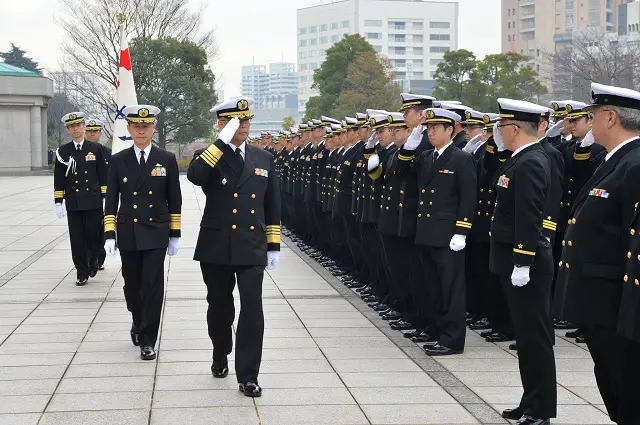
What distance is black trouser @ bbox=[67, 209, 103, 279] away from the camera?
42.3 feet

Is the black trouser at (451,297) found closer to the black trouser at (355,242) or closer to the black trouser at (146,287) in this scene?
Answer: the black trouser at (146,287)

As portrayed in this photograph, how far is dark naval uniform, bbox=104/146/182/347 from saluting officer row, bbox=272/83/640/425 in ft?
6.98

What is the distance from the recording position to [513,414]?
20.9 feet

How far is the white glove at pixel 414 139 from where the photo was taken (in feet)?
29.0

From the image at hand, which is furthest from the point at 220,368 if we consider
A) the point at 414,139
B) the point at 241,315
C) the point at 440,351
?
the point at 414,139

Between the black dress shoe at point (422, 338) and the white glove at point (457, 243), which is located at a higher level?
the white glove at point (457, 243)

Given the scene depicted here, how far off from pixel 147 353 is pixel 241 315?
58.4 inches

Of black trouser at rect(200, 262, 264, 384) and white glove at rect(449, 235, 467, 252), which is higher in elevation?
white glove at rect(449, 235, 467, 252)

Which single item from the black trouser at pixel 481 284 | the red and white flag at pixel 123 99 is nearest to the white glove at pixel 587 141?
the black trouser at pixel 481 284

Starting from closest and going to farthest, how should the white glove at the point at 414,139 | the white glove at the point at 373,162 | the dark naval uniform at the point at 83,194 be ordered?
the white glove at the point at 414,139
the white glove at the point at 373,162
the dark naval uniform at the point at 83,194

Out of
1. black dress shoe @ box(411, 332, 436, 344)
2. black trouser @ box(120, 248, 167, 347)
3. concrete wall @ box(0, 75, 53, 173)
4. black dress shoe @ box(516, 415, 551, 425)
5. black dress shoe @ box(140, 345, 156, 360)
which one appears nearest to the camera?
black dress shoe @ box(516, 415, 551, 425)

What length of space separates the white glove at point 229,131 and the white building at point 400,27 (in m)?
160

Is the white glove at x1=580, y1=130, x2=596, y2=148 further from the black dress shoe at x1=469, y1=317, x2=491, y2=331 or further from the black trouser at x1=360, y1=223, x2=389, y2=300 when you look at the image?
the black trouser at x1=360, y1=223, x2=389, y2=300

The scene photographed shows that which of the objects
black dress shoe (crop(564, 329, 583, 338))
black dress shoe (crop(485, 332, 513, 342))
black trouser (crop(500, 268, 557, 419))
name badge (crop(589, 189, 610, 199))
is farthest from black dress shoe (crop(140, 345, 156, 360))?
name badge (crop(589, 189, 610, 199))
